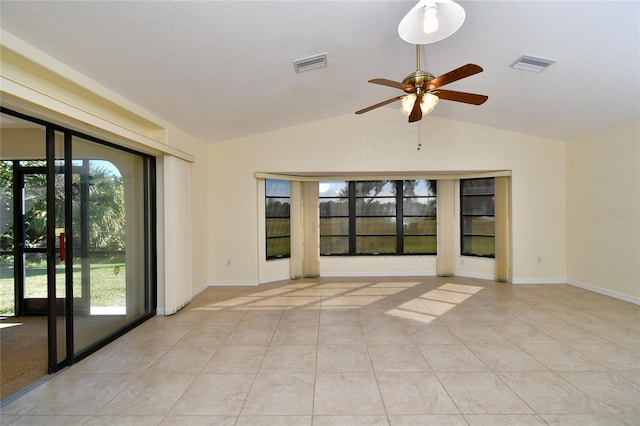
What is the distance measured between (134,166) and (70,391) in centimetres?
245

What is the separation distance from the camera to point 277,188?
5949 mm

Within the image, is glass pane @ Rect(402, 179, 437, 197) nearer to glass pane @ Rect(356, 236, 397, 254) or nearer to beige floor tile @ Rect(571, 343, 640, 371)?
glass pane @ Rect(356, 236, 397, 254)

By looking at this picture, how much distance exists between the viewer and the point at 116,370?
2613 millimetres

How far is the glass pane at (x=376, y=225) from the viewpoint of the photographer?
6422 millimetres

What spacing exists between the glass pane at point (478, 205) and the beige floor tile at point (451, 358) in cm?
383

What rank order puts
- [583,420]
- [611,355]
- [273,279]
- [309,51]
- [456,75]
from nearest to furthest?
[583,420]
[456,75]
[611,355]
[309,51]
[273,279]

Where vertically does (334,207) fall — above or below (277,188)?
below

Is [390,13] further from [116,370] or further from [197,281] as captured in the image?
[197,281]

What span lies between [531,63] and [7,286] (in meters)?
7.02

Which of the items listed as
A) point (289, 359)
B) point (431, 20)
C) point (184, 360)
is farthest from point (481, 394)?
point (431, 20)

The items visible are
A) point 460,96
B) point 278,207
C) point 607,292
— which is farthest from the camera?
point 278,207

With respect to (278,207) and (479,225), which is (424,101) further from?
(479,225)

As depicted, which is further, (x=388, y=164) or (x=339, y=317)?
(x=388, y=164)

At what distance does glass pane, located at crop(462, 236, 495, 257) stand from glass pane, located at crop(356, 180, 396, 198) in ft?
6.09
